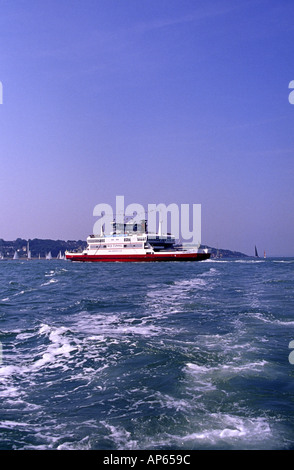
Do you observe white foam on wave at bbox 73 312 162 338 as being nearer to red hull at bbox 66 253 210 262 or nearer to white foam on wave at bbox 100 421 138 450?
white foam on wave at bbox 100 421 138 450

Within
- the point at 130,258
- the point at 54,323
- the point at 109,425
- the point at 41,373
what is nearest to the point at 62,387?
the point at 41,373

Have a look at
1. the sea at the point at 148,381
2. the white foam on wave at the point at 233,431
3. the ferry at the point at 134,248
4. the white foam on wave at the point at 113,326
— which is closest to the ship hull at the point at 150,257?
the ferry at the point at 134,248

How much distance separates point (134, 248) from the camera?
11150cm

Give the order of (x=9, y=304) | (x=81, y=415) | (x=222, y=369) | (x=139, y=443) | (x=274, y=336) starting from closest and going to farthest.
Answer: (x=139, y=443)
(x=81, y=415)
(x=222, y=369)
(x=274, y=336)
(x=9, y=304)

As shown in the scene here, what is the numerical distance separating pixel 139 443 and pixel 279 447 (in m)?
2.86

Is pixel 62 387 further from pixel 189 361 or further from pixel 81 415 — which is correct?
pixel 189 361

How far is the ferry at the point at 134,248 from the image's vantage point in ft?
344

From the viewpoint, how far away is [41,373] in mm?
11797

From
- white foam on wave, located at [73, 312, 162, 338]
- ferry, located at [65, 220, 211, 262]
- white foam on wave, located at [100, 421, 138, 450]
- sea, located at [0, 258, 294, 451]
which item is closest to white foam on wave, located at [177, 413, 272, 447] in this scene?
sea, located at [0, 258, 294, 451]

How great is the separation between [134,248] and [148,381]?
331 ft

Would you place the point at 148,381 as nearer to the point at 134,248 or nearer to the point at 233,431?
the point at 233,431

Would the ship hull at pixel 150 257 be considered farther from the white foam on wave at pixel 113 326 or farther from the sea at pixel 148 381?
the white foam on wave at pixel 113 326

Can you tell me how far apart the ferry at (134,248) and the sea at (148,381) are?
83493mm

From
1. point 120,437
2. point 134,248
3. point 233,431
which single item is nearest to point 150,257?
point 134,248
